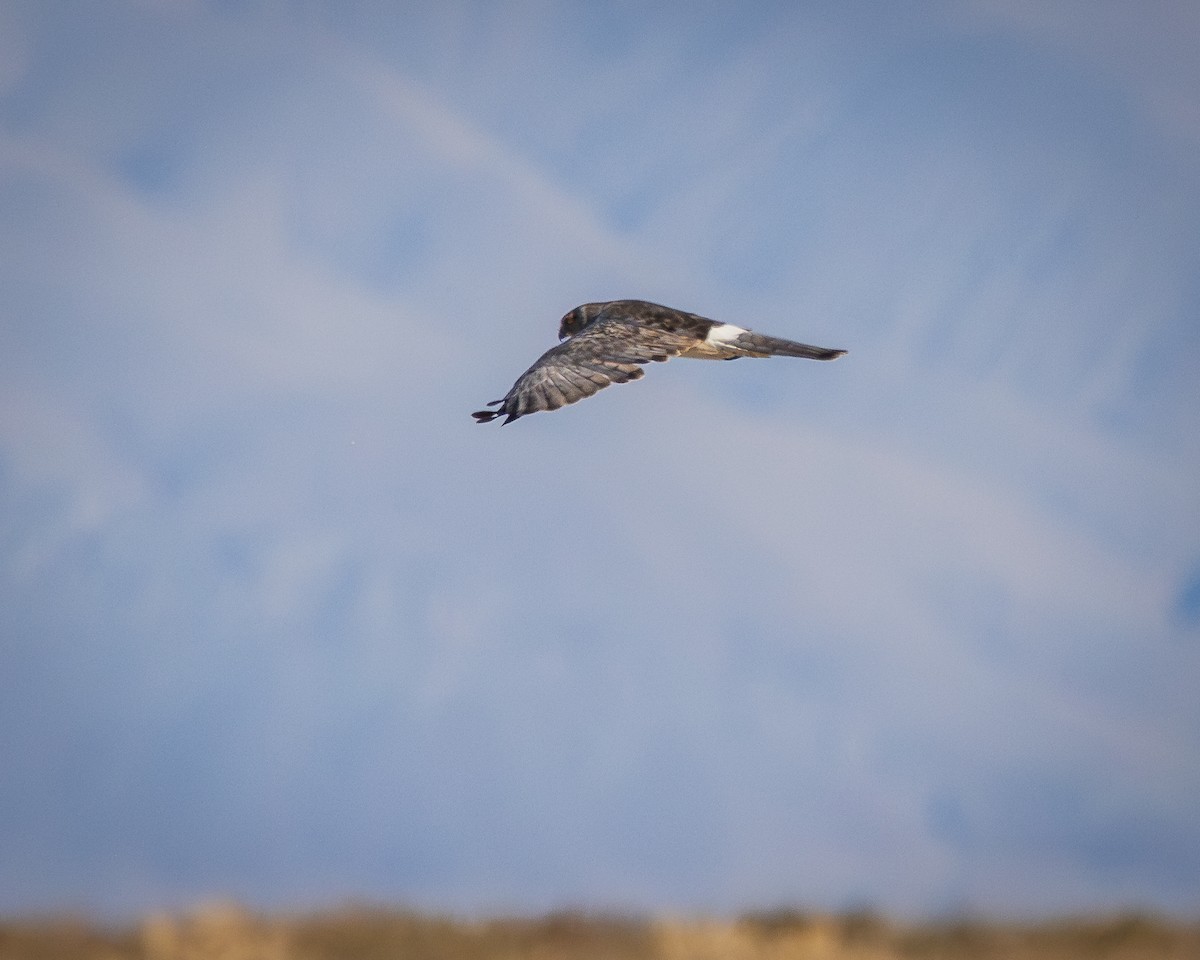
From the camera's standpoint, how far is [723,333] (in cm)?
1803

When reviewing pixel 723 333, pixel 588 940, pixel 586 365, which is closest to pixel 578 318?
pixel 723 333

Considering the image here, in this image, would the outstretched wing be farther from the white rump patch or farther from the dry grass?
the dry grass

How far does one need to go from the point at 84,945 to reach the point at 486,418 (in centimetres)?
631

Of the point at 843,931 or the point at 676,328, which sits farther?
the point at 676,328

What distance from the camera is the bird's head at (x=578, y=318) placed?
19.2 metres

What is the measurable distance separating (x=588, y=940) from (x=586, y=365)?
19.8 ft

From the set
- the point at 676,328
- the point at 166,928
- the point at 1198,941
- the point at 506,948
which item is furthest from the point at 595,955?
the point at 676,328

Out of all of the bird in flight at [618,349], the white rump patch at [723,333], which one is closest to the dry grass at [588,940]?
the bird in flight at [618,349]

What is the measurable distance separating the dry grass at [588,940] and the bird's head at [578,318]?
322 inches

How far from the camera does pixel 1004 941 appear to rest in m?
14.3

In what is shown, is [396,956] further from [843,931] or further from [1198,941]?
[1198,941]

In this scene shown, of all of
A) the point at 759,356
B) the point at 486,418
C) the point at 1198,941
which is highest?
the point at 759,356

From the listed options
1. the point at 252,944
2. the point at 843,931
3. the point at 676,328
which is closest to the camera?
the point at 252,944

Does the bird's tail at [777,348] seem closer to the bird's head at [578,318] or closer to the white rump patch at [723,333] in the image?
the white rump patch at [723,333]
